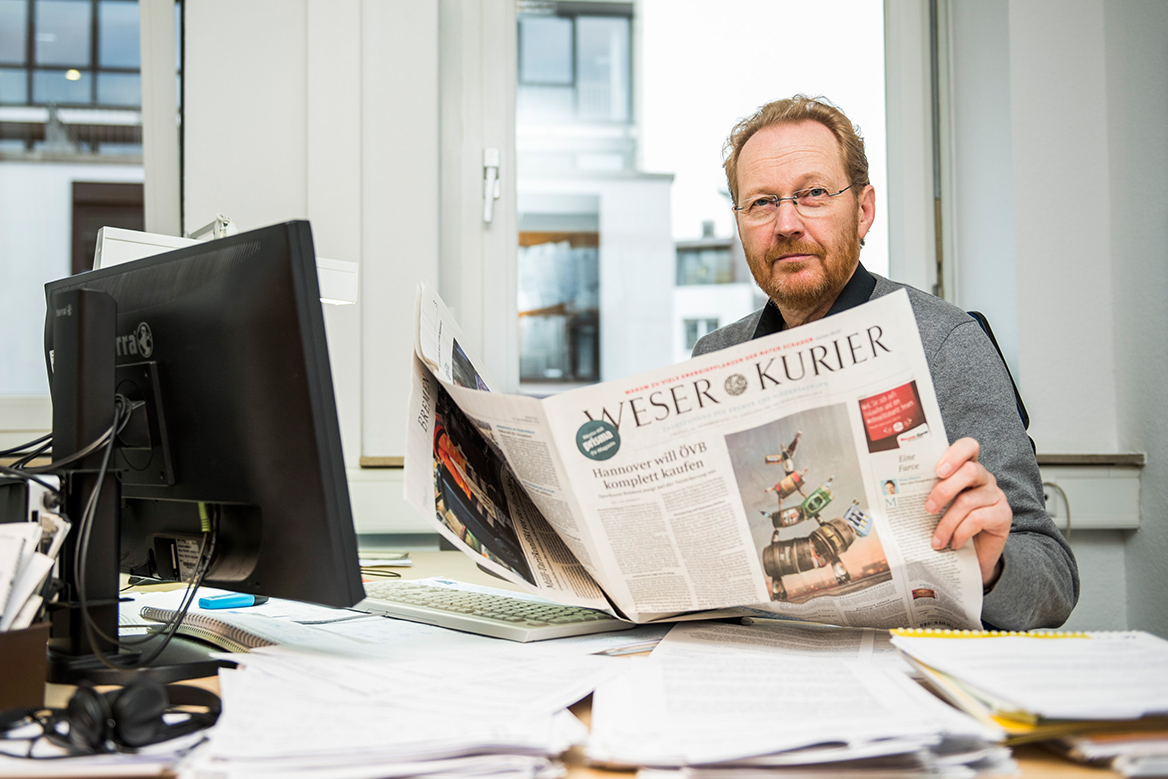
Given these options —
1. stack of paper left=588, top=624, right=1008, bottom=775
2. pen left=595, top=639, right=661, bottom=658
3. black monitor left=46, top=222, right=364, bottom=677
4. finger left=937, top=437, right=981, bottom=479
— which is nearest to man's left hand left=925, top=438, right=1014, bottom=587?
finger left=937, top=437, right=981, bottom=479

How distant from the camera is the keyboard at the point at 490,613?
2.52 feet

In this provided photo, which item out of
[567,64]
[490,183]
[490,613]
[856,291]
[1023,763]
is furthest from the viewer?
[567,64]

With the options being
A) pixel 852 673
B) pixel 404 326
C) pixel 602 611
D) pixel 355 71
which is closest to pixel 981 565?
pixel 852 673

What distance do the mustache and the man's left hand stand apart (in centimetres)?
64

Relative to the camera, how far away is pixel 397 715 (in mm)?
498

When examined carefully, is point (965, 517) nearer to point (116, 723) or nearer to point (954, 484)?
point (954, 484)

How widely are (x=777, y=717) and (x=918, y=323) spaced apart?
29.7 inches

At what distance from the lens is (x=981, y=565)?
74 centimetres

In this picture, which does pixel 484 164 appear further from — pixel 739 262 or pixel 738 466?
pixel 738 466

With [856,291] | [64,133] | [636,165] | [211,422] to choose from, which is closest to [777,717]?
[211,422]

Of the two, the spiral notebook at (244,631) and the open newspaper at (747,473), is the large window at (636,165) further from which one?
the open newspaper at (747,473)

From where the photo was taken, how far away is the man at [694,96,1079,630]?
71cm

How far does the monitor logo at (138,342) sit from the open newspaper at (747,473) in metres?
0.25

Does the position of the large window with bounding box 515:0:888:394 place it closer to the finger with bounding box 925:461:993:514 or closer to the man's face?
the man's face
